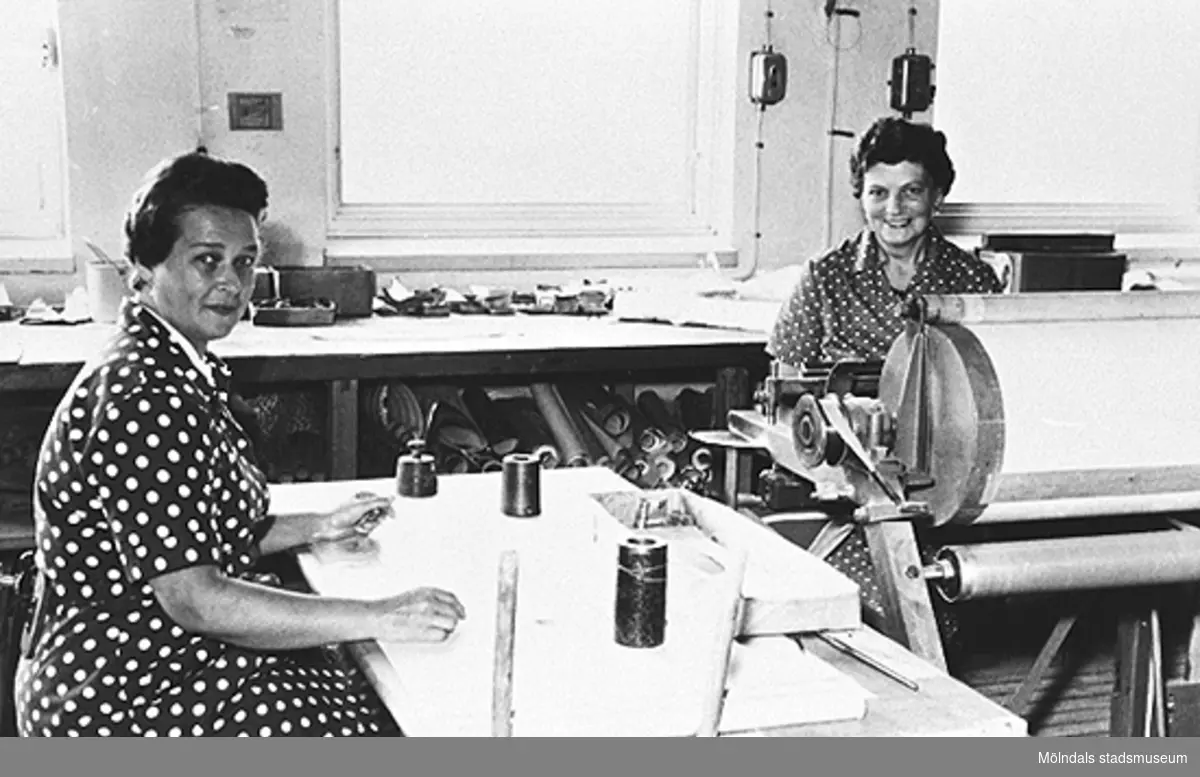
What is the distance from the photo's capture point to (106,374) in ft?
6.56

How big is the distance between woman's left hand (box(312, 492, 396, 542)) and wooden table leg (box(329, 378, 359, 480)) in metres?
1.45

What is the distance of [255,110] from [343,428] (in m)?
1.28

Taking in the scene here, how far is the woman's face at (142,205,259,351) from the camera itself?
2.17 metres

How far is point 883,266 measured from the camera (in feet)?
11.7

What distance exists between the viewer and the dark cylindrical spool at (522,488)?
8.54ft

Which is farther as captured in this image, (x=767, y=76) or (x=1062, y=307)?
(x=767, y=76)

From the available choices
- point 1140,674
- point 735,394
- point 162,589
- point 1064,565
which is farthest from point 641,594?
point 735,394

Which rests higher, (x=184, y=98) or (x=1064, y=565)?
(x=184, y=98)

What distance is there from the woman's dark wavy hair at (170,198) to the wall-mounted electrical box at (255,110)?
2501 mm

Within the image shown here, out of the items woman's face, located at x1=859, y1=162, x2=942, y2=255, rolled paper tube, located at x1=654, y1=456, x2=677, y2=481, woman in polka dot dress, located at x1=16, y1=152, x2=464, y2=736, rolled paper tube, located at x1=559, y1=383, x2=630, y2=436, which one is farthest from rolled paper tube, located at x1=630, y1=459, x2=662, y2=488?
woman in polka dot dress, located at x1=16, y1=152, x2=464, y2=736

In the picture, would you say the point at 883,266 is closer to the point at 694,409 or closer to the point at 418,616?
the point at 694,409

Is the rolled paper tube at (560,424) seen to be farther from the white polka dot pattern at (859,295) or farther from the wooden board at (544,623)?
the wooden board at (544,623)
